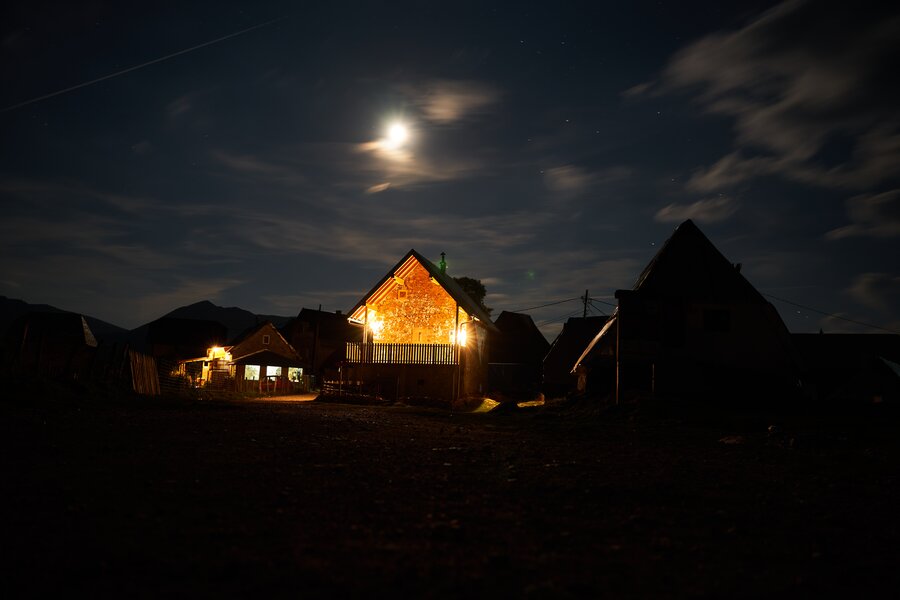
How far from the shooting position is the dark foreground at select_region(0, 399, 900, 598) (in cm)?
331

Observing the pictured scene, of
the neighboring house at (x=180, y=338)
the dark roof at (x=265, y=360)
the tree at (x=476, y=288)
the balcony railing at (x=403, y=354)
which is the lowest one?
the dark roof at (x=265, y=360)

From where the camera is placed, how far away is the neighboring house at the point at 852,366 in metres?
36.5

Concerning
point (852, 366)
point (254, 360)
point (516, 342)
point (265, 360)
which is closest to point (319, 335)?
point (265, 360)

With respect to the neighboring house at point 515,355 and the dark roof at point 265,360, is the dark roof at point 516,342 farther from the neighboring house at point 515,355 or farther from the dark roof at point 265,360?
the dark roof at point 265,360

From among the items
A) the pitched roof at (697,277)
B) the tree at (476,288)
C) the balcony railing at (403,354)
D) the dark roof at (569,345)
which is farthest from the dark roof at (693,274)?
the tree at (476,288)

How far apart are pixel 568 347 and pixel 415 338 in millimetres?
14364

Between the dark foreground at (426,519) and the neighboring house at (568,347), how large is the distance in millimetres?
31951

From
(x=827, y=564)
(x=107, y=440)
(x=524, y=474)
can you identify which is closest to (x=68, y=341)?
(x=107, y=440)

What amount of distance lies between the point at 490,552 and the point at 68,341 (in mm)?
65296

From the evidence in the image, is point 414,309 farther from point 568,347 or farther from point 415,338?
point 568,347

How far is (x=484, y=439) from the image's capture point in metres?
11.7

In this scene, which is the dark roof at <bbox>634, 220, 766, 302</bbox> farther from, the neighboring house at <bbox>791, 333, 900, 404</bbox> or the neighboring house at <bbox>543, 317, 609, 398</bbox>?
the neighboring house at <bbox>543, 317, 609, 398</bbox>

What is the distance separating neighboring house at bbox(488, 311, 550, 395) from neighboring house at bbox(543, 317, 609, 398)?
31.4 feet

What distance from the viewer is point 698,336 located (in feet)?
74.8
